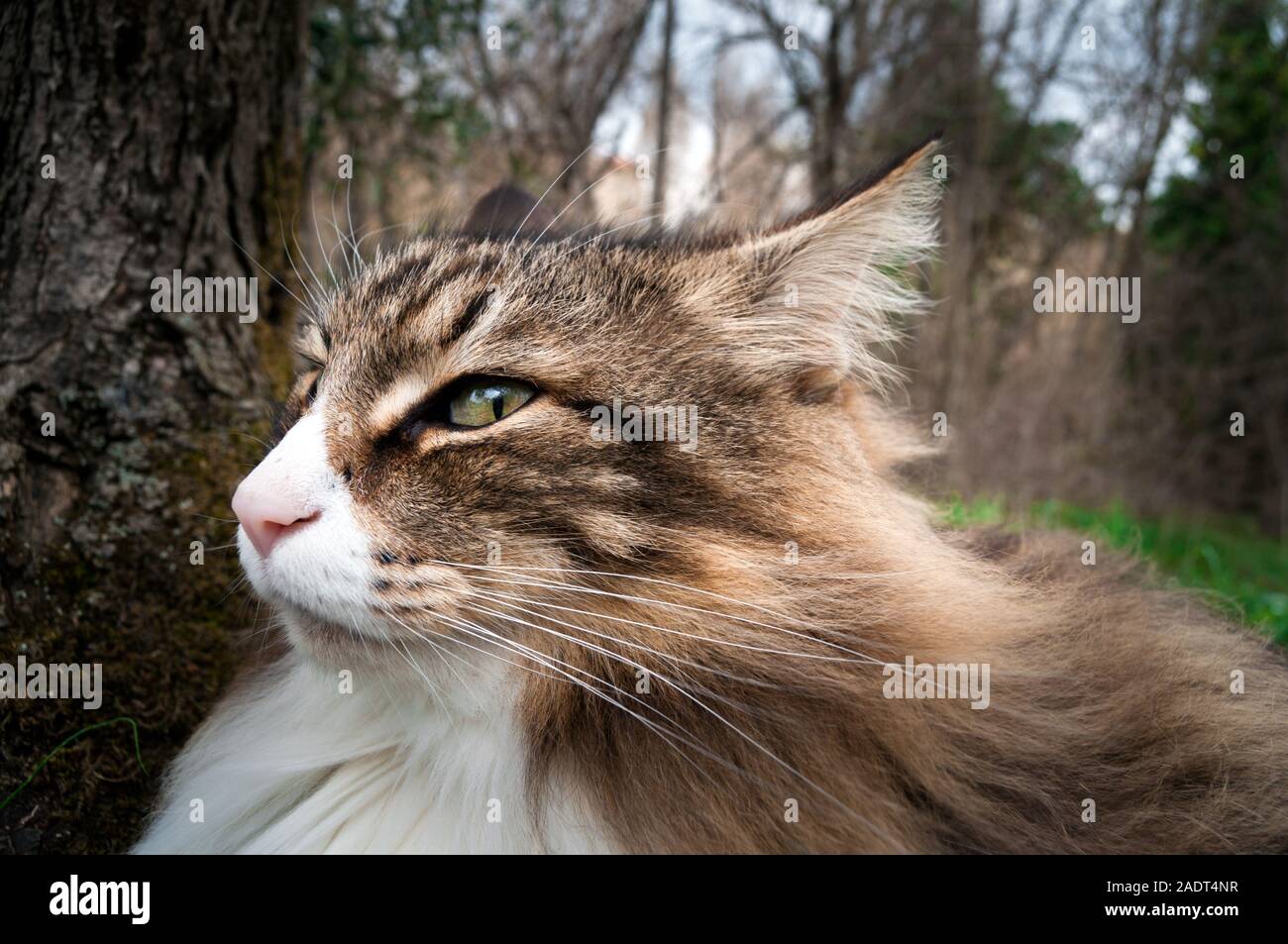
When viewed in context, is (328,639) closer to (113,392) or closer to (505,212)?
(113,392)

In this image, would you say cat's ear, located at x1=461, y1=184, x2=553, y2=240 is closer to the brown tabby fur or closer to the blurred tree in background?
the brown tabby fur

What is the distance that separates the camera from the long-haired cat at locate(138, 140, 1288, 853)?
197cm

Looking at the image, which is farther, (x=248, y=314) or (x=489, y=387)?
(x=248, y=314)

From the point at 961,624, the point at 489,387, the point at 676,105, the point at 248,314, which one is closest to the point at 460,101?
the point at 676,105

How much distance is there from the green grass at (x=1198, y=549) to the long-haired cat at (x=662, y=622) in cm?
81

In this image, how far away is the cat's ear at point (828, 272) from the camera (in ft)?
7.41

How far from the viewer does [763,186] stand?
432 inches

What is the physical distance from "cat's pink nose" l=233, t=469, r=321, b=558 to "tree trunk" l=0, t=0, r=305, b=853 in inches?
44.0

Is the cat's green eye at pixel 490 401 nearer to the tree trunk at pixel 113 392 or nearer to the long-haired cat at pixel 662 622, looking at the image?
the long-haired cat at pixel 662 622

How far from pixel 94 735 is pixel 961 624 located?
243cm

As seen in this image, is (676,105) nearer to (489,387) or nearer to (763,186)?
(763,186)

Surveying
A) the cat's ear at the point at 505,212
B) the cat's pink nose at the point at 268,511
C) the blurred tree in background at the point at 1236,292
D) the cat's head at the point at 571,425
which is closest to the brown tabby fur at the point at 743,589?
the cat's head at the point at 571,425

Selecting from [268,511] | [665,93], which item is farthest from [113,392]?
[665,93]

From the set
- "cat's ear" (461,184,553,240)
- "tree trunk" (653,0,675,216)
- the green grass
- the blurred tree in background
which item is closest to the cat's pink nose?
"cat's ear" (461,184,553,240)
